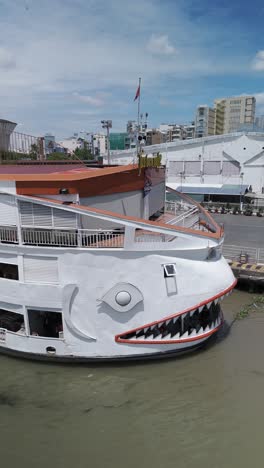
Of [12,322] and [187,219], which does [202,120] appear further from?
[12,322]

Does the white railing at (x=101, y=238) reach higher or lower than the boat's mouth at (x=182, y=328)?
higher

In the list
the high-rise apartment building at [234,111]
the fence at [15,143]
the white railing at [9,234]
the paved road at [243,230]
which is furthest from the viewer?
the high-rise apartment building at [234,111]

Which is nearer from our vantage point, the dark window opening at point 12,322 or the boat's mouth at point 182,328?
the boat's mouth at point 182,328

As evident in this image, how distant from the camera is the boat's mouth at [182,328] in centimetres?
843

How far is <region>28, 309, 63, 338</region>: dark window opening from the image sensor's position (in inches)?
368

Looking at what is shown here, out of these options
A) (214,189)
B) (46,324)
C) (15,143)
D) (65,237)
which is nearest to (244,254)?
(46,324)

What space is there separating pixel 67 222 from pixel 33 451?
15.5ft

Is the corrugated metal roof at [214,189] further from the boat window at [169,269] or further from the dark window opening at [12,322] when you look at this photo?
the dark window opening at [12,322]

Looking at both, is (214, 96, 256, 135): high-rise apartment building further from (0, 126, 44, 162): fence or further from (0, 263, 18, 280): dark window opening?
(0, 263, 18, 280): dark window opening

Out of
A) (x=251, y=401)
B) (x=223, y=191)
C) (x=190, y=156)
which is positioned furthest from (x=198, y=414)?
(x=190, y=156)

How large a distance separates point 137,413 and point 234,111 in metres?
109

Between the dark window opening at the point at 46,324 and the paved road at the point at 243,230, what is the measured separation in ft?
42.9

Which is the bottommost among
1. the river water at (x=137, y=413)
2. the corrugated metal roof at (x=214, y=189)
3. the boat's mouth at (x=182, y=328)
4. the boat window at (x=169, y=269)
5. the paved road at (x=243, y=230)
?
the river water at (x=137, y=413)

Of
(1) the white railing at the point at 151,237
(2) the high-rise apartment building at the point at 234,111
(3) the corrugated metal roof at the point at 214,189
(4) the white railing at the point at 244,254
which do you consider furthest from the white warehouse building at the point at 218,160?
(2) the high-rise apartment building at the point at 234,111
